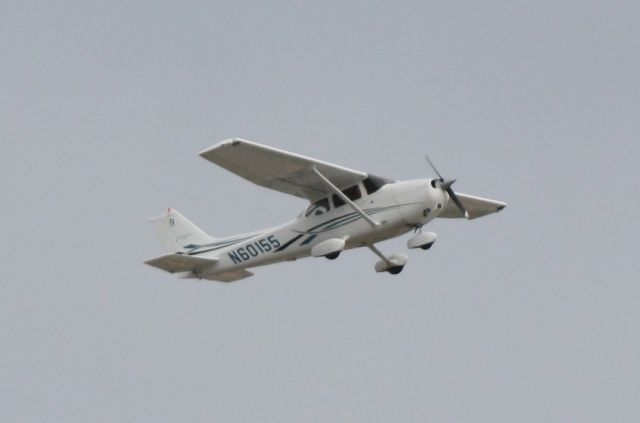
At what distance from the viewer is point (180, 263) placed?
28.4 metres

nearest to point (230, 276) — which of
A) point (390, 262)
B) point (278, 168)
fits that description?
point (278, 168)

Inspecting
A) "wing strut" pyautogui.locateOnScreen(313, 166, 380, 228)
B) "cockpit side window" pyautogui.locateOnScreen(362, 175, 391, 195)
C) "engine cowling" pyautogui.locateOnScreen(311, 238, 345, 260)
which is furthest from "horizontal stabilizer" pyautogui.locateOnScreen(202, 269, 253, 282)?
"cockpit side window" pyautogui.locateOnScreen(362, 175, 391, 195)

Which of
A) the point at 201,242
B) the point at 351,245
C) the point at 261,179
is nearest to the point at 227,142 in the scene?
the point at 261,179

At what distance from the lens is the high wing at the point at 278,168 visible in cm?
2556

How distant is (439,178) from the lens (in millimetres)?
26219

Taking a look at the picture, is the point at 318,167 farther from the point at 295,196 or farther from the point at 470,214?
the point at 470,214

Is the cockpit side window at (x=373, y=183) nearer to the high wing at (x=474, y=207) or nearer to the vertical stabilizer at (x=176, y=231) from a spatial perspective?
the high wing at (x=474, y=207)

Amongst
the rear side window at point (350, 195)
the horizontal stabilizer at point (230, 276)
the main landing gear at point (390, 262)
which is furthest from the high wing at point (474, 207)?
the horizontal stabilizer at point (230, 276)

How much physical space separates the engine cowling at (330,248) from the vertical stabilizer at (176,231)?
4890 mm

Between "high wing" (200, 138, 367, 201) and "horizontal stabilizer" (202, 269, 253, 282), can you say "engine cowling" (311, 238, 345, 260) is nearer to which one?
"high wing" (200, 138, 367, 201)

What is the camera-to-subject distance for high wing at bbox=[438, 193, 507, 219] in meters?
30.0

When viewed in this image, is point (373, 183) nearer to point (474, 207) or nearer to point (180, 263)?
point (474, 207)

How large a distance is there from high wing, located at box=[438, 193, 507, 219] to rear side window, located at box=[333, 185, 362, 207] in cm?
361

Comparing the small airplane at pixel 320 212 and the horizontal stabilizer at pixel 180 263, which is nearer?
the small airplane at pixel 320 212
